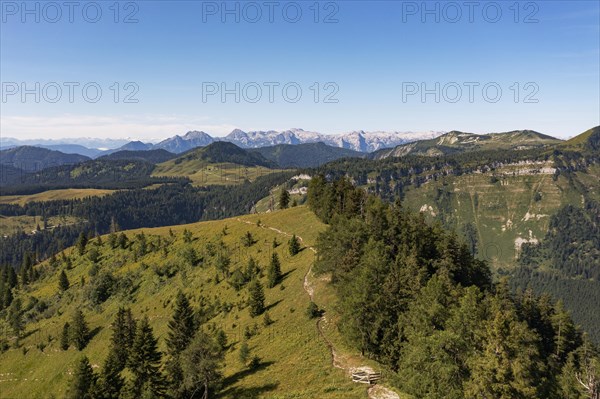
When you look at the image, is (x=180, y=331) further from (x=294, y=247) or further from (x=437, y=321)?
(x=437, y=321)

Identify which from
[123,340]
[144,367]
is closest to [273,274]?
[123,340]

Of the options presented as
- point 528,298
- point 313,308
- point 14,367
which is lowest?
point 14,367

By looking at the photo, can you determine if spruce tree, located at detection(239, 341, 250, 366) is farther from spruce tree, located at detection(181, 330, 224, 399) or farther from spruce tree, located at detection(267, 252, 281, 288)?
spruce tree, located at detection(267, 252, 281, 288)

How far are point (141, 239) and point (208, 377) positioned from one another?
108 meters

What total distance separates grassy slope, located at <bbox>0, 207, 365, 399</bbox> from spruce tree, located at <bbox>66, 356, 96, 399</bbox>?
16.1 metres

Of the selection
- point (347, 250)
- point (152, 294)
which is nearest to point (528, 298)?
point (347, 250)

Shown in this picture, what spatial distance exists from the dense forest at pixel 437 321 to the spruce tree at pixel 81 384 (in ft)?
101

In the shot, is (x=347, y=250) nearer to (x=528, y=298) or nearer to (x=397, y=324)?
(x=397, y=324)

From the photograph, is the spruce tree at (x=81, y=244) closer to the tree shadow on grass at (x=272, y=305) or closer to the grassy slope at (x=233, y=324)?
the grassy slope at (x=233, y=324)

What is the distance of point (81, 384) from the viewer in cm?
4309

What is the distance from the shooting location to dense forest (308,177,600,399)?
116ft

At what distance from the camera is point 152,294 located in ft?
356

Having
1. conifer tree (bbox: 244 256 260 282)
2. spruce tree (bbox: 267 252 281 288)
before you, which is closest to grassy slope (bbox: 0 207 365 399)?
spruce tree (bbox: 267 252 281 288)

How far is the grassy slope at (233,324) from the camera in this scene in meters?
47.8
